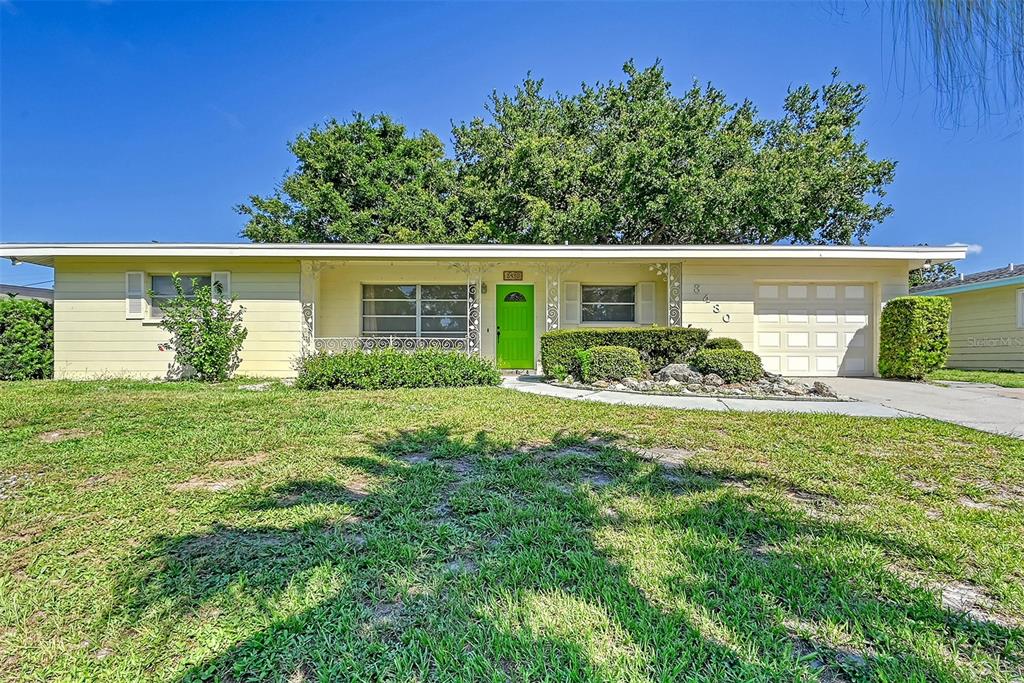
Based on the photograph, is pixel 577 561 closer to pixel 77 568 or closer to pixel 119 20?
pixel 77 568

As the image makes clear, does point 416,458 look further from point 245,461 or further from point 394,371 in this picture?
point 394,371

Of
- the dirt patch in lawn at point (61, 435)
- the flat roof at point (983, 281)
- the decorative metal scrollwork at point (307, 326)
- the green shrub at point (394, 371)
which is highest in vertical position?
the flat roof at point (983, 281)

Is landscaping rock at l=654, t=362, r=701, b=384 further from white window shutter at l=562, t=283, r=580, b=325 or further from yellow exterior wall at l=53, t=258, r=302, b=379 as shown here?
yellow exterior wall at l=53, t=258, r=302, b=379

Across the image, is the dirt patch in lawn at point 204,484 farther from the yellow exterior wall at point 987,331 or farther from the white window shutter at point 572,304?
the yellow exterior wall at point 987,331

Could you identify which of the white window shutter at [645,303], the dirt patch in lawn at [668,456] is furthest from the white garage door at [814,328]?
the dirt patch in lawn at [668,456]

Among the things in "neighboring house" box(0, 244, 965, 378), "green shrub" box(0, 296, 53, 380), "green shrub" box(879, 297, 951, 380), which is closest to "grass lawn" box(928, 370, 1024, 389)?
"green shrub" box(879, 297, 951, 380)

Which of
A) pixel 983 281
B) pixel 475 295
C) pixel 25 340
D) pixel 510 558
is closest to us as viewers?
pixel 510 558

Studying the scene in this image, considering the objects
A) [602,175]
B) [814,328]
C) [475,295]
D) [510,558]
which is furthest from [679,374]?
[602,175]

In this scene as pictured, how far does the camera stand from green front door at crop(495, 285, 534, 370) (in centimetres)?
1100

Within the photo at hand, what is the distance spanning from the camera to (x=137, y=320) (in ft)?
30.9

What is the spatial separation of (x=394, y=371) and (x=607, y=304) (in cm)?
589

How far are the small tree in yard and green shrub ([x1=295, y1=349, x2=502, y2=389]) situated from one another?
2.26 metres

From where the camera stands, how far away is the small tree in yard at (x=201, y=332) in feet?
28.4

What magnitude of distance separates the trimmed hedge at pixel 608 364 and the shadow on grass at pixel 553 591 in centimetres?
505
